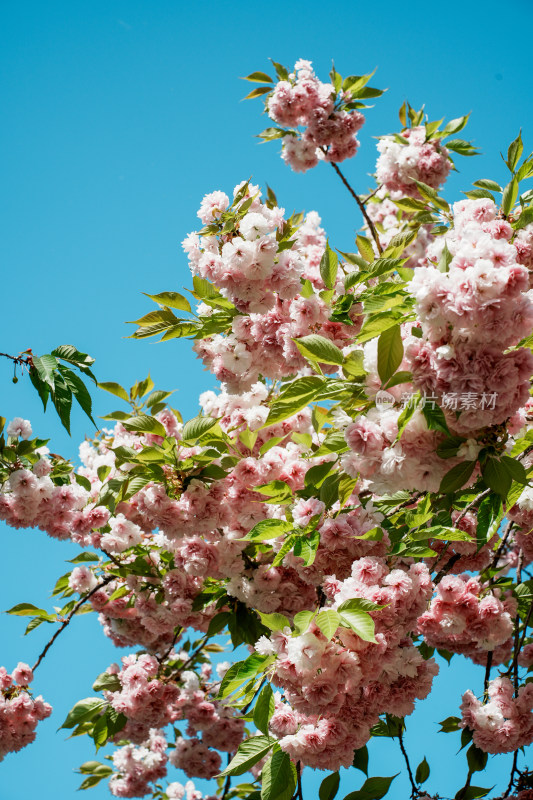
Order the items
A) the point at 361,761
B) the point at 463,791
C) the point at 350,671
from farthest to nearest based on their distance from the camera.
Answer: the point at 463,791, the point at 361,761, the point at 350,671

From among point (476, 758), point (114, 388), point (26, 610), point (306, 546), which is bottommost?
point (476, 758)

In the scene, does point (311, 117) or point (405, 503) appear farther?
point (311, 117)

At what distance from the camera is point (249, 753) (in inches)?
93.7

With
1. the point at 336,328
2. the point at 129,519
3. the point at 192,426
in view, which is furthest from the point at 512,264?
the point at 129,519

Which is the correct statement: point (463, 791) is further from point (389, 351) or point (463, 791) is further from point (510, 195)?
point (510, 195)

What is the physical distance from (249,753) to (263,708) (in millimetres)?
239

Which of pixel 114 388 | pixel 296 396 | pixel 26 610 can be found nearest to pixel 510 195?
pixel 296 396

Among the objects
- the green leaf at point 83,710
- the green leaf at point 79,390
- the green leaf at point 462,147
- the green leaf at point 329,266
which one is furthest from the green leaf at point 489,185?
the green leaf at point 83,710

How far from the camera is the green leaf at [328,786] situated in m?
2.71

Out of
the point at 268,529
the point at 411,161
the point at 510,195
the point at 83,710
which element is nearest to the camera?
the point at 268,529

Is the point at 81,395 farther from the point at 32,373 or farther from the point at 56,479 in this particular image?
the point at 56,479

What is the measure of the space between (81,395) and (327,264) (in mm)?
1138

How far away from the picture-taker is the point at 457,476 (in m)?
1.86

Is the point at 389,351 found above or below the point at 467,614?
above
